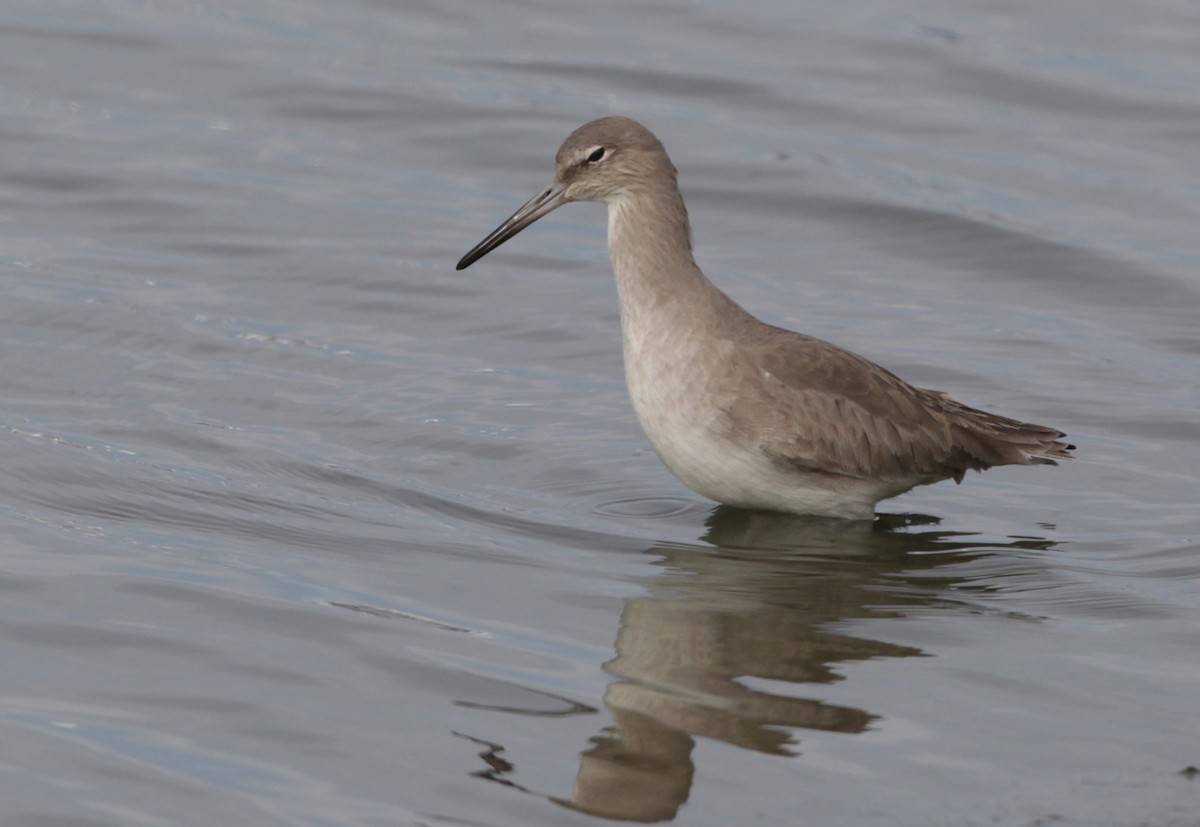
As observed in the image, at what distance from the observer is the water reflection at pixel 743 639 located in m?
5.90

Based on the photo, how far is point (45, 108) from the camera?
589 inches

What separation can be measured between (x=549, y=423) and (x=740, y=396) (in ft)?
5.74

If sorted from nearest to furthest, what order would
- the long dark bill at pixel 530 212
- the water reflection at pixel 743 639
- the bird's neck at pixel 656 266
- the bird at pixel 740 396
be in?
the water reflection at pixel 743 639 → the bird at pixel 740 396 → the bird's neck at pixel 656 266 → the long dark bill at pixel 530 212

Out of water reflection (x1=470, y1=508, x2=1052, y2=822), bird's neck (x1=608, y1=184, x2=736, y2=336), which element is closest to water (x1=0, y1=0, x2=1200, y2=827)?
water reflection (x1=470, y1=508, x2=1052, y2=822)

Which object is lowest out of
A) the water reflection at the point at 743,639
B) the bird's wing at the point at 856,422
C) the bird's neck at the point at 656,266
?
the water reflection at the point at 743,639

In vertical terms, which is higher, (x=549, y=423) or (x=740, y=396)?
(x=740, y=396)

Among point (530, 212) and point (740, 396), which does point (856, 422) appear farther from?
point (530, 212)

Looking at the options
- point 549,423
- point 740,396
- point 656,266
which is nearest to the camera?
point 740,396

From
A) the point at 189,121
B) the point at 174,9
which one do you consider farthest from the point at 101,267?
the point at 174,9

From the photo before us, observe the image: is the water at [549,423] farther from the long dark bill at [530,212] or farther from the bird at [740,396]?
the long dark bill at [530,212]

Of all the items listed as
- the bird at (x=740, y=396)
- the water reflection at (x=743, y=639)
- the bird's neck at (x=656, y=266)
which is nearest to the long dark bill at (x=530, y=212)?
→ the bird at (x=740, y=396)

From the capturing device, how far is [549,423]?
9.91 m

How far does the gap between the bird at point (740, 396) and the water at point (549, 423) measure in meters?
0.28

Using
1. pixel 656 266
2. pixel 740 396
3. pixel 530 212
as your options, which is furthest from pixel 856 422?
pixel 530 212
